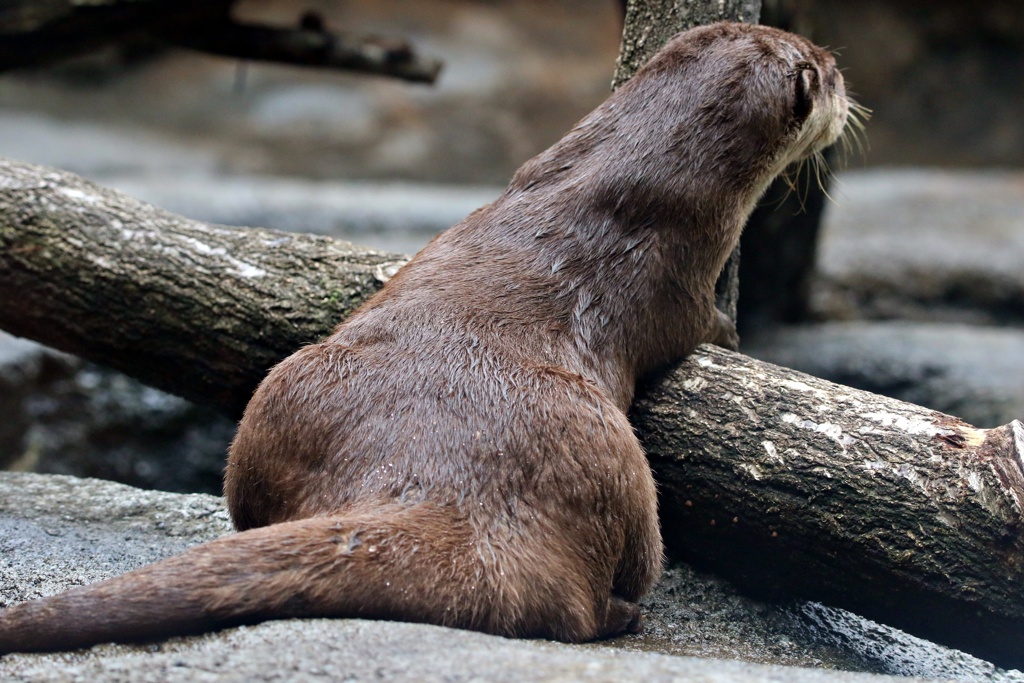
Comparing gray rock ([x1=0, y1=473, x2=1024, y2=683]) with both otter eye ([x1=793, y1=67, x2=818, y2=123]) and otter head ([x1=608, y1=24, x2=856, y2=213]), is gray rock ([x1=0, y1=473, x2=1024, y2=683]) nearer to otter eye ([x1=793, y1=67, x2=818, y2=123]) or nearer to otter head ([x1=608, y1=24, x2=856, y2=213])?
otter head ([x1=608, y1=24, x2=856, y2=213])

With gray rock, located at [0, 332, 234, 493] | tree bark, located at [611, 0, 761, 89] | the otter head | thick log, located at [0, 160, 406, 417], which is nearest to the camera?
the otter head

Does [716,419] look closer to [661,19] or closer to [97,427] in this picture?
[661,19]

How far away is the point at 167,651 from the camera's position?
1957 mm

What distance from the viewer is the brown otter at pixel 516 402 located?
6.64ft

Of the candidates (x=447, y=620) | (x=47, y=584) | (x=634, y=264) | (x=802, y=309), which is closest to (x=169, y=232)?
Answer: (x=47, y=584)

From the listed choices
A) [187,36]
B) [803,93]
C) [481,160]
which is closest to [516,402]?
[803,93]

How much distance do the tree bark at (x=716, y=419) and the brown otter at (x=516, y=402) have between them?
311 mm

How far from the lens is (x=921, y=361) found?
5.87 meters

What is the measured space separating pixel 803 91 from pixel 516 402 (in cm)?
144

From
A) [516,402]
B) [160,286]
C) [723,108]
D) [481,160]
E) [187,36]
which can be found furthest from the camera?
[481,160]

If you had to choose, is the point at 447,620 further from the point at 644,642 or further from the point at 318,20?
the point at 318,20

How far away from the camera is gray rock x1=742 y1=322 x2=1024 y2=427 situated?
214 inches

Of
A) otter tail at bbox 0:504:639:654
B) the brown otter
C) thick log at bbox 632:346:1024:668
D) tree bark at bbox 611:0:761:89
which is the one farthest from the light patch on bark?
tree bark at bbox 611:0:761:89

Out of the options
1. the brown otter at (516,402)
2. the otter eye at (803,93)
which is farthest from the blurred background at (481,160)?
the brown otter at (516,402)
